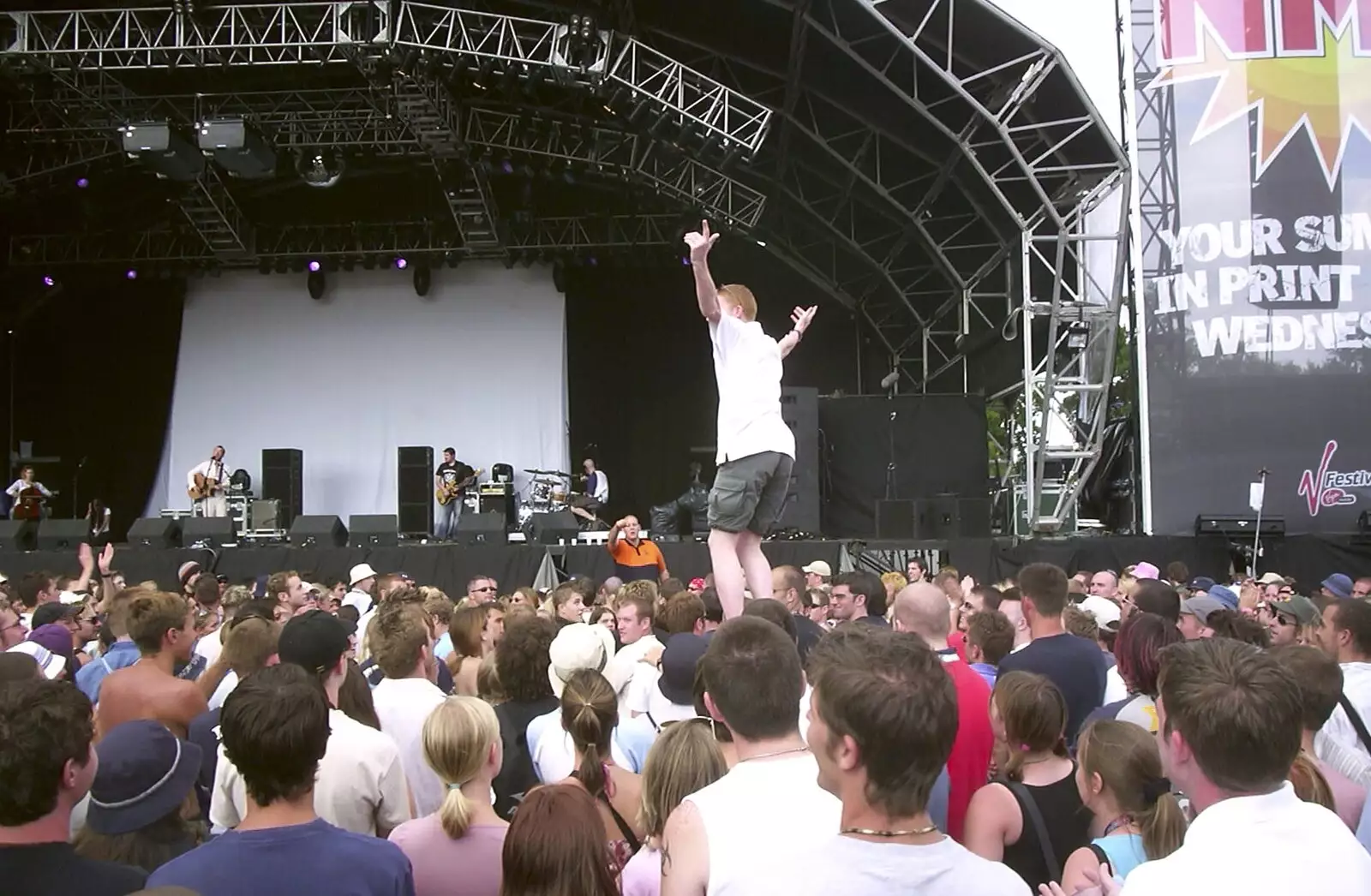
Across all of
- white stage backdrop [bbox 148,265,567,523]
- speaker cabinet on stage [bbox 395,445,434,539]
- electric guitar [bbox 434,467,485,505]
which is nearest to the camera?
electric guitar [bbox 434,467,485,505]

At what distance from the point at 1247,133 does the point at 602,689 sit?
1233 cm

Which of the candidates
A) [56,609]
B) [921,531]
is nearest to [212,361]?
[921,531]

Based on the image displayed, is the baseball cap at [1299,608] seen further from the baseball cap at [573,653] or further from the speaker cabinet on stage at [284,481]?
the speaker cabinet on stage at [284,481]

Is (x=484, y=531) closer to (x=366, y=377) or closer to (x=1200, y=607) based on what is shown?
(x=366, y=377)

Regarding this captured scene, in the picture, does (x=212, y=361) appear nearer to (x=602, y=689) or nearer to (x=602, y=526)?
(x=602, y=526)

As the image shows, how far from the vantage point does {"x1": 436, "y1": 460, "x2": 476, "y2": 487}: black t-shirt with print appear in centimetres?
1714

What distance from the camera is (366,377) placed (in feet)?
61.6

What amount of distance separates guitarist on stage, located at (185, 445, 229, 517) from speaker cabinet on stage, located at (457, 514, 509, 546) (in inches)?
167

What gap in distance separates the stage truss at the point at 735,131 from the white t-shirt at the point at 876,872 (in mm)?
11295

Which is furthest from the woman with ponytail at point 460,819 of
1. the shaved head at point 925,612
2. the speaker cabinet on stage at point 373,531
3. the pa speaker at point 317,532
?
the pa speaker at point 317,532

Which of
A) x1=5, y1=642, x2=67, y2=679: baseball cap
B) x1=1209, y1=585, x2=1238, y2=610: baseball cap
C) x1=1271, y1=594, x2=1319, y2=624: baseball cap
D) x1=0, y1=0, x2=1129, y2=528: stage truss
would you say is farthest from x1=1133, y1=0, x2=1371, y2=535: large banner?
x1=5, y1=642, x2=67, y2=679: baseball cap

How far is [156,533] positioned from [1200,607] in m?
12.1

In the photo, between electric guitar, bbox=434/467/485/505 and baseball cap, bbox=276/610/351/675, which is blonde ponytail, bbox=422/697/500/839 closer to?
baseball cap, bbox=276/610/351/675

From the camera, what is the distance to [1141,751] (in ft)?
8.60
